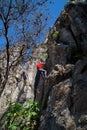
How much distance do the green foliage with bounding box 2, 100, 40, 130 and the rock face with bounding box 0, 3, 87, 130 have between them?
0.34 meters

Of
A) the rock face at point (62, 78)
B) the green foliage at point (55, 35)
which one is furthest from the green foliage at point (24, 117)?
the green foliage at point (55, 35)

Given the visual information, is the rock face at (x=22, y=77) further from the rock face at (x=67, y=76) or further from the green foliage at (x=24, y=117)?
the green foliage at (x=24, y=117)

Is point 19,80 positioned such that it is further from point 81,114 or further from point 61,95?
point 81,114

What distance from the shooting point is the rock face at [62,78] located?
10.3m

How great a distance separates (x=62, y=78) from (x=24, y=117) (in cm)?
185

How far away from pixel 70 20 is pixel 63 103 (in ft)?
20.6

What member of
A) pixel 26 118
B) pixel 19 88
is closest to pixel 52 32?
pixel 19 88

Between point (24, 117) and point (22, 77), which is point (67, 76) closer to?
point (24, 117)

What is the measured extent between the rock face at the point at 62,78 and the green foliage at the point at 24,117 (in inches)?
13.2

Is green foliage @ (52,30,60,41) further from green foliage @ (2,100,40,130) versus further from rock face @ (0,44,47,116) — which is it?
green foliage @ (2,100,40,130)

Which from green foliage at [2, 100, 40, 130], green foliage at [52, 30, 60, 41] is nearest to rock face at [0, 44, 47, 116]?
green foliage at [52, 30, 60, 41]

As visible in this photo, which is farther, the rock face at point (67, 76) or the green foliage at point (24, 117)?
the green foliage at point (24, 117)

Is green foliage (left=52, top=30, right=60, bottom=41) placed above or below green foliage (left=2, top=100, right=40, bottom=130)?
above

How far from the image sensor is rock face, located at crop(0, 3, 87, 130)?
10.3m
